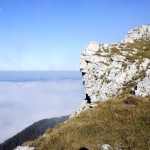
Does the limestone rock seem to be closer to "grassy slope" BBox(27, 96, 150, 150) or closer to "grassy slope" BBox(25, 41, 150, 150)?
"grassy slope" BBox(25, 41, 150, 150)

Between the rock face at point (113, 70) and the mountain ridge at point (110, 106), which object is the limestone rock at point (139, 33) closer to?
the mountain ridge at point (110, 106)

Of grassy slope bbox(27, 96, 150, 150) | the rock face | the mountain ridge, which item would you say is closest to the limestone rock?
the mountain ridge

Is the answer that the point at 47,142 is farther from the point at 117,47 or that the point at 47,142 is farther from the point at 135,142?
the point at 117,47

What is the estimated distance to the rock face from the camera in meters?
48.7

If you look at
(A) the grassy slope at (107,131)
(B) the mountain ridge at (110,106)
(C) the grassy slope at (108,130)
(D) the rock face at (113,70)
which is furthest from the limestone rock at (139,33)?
(A) the grassy slope at (107,131)

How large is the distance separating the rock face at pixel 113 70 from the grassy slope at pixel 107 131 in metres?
A: 8.33

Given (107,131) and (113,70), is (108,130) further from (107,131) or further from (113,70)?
(113,70)

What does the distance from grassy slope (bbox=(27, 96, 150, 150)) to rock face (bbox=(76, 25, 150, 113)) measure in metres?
8.33

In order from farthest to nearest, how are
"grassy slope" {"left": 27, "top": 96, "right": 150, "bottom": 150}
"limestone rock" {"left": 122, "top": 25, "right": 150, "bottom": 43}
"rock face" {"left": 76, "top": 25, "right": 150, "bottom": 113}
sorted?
"limestone rock" {"left": 122, "top": 25, "right": 150, "bottom": 43}, "rock face" {"left": 76, "top": 25, "right": 150, "bottom": 113}, "grassy slope" {"left": 27, "top": 96, "right": 150, "bottom": 150}

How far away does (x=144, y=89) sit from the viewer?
41.7 metres

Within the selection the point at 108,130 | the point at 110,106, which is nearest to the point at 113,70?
the point at 110,106

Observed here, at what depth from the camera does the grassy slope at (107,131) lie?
26.4m

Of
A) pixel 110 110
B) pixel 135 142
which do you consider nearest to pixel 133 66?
pixel 110 110

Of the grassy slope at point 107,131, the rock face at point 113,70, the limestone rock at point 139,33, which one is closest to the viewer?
the grassy slope at point 107,131
